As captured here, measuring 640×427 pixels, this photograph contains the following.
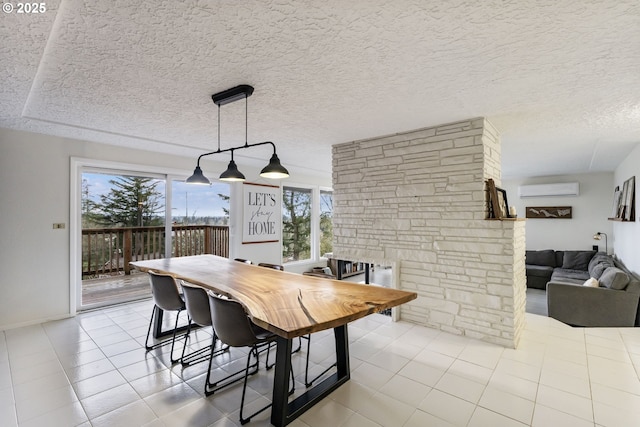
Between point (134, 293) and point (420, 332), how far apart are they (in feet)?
14.5

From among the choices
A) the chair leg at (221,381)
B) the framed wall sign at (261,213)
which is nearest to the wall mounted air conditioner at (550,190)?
the framed wall sign at (261,213)

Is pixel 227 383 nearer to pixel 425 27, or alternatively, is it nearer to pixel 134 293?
pixel 425 27

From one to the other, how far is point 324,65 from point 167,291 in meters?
2.40

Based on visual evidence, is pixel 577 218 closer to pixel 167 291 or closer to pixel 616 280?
pixel 616 280

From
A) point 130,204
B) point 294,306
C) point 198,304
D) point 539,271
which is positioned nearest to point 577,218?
point 539,271

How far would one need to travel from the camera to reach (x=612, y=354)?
287cm

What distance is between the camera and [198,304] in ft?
7.72

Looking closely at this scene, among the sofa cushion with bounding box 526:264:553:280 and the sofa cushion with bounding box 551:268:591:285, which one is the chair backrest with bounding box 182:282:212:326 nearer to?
the sofa cushion with bounding box 551:268:591:285

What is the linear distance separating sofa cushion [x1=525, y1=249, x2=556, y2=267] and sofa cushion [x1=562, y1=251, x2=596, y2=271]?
8.1 inches

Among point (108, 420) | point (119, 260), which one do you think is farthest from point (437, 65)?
point (119, 260)

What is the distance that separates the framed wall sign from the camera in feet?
18.4

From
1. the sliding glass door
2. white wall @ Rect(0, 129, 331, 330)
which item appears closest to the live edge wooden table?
white wall @ Rect(0, 129, 331, 330)

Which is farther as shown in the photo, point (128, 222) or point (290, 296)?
point (128, 222)

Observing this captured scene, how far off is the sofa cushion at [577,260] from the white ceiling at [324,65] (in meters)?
3.57
